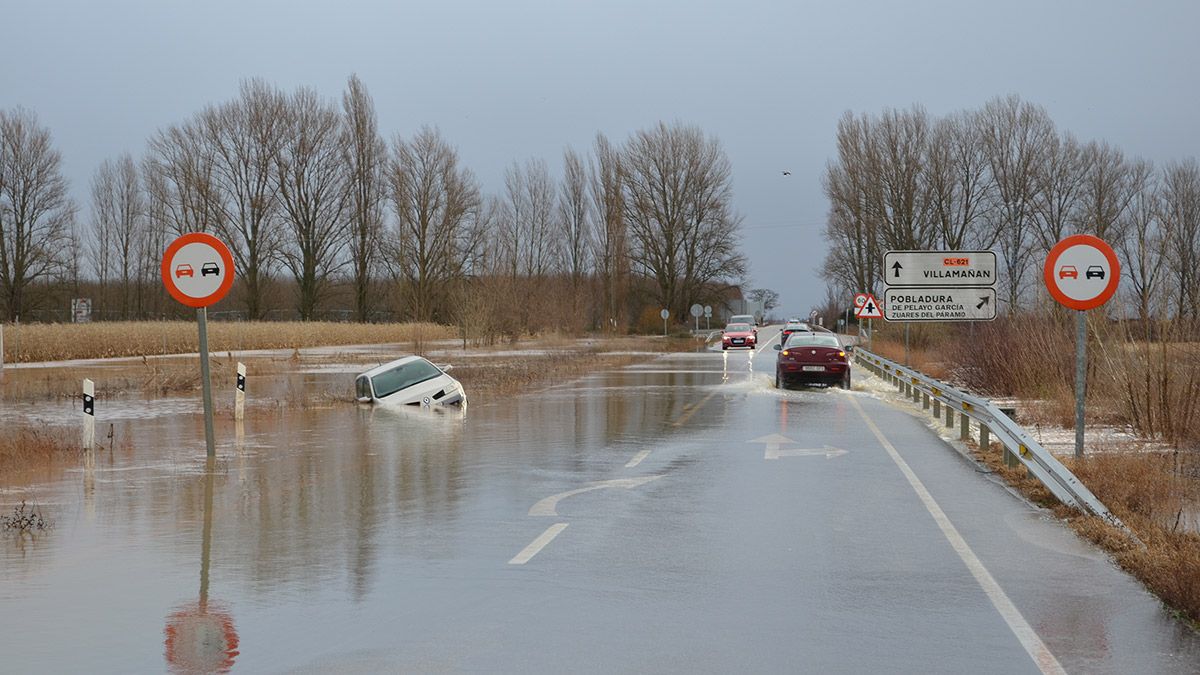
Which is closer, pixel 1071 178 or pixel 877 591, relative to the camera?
pixel 877 591

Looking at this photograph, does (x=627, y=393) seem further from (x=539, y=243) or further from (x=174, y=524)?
(x=539, y=243)

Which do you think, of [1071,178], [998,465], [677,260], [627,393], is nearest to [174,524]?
[998,465]

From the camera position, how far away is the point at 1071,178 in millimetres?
70625

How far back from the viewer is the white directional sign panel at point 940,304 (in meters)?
31.1

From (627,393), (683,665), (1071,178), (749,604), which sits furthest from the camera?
(1071,178)

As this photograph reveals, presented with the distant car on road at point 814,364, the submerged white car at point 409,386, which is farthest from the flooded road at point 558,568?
the distant car on road at point 814,364

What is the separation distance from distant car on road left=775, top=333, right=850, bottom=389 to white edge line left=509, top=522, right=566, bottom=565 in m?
21.2

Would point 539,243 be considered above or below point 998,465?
above

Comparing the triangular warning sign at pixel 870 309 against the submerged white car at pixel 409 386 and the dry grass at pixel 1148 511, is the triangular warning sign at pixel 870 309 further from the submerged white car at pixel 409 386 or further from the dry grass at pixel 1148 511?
the dry grass at pixel 1148 511

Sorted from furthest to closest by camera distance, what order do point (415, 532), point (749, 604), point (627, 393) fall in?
1. point (627, 393)
2. point (415, 532)
3. point (749, 604)

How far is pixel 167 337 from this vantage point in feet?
181

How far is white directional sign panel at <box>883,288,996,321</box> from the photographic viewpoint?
31.1 metres

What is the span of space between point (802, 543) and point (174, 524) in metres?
5.16

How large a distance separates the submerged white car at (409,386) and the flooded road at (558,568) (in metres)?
7.22
